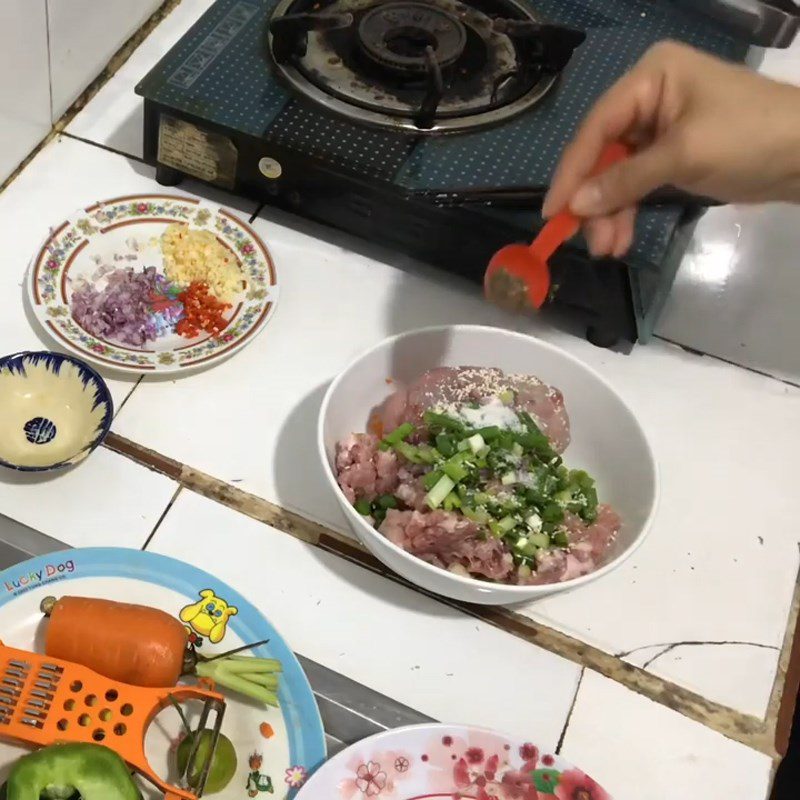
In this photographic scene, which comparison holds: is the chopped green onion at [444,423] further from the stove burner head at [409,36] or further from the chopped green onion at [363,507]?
the stove burner head at [409,36]

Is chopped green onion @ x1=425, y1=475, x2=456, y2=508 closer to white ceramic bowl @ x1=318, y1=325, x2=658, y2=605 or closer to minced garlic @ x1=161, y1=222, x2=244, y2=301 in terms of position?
white ceramic bowl @ x1=318, y1=325, x2=658, y2=605

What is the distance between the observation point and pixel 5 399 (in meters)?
0.74

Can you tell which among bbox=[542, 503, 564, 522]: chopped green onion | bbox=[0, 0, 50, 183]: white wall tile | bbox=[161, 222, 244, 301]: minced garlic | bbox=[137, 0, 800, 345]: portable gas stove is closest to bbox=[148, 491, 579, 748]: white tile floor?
bbox=[542, 503, 564, 522]: chopped green onion

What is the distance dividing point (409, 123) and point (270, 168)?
5.6 inches

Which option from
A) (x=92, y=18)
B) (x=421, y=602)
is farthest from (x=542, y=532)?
(x=92, y=18)

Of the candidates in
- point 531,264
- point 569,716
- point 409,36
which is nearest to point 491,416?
point 531,264

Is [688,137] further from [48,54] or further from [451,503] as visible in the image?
[48,54]

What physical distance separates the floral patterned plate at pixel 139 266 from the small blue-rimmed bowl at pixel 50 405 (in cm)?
3

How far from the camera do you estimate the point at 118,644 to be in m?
0.61

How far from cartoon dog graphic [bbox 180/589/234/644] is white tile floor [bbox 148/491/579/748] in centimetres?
4

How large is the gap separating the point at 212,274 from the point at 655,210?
0.42m

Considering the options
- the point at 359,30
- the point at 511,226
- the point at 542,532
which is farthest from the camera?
the point at 359,30

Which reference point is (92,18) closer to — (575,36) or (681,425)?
(575,36)

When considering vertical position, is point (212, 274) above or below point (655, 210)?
below
